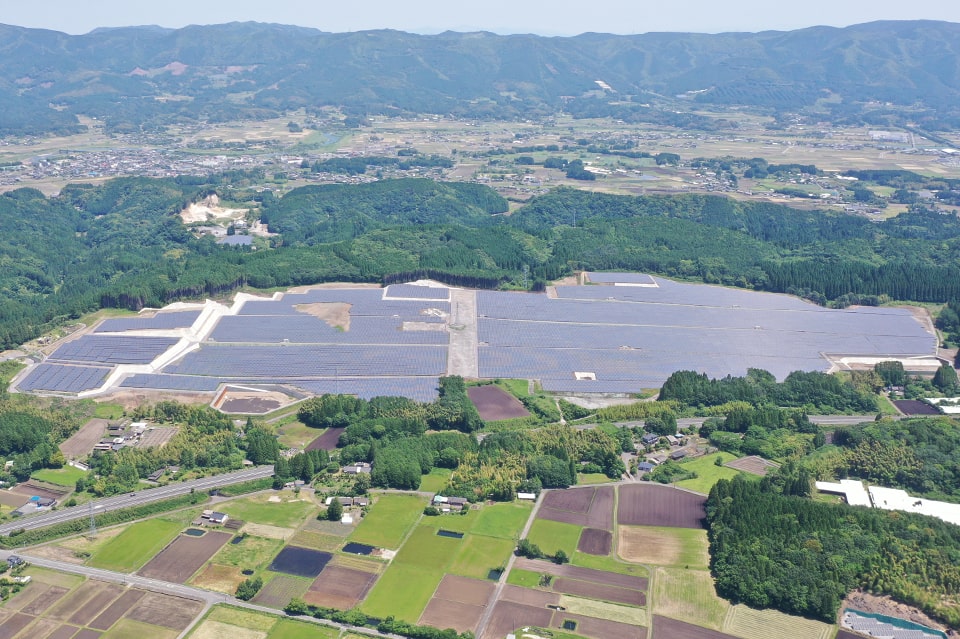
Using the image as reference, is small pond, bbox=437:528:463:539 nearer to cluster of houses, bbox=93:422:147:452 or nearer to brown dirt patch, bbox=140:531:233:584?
brown dirt patch, bbox=140:531:233:584

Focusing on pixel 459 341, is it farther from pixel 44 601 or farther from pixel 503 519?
pixel 44 601

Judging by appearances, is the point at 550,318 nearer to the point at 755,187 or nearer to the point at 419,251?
the point at 419,251

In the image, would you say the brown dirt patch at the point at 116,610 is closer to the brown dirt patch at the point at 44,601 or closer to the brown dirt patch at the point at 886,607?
the brown dirt patch at the point at 44,601

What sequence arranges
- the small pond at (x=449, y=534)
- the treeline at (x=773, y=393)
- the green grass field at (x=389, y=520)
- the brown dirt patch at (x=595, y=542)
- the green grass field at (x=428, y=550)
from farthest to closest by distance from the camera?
the treeline at (x=773, y=393) → the small pond at (x=449, y=534) → the green grass field at (x=389, y=520) → the brown dirt patch at (x=595, y=542) → the green grass field at (x=428, y=550)

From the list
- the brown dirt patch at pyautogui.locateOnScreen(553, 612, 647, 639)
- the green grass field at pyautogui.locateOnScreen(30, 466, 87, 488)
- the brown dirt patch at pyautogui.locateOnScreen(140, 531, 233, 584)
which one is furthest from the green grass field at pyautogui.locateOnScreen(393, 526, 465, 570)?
the green grass field at pyautogui.locateOnScreen(30, 466, 87, 488)

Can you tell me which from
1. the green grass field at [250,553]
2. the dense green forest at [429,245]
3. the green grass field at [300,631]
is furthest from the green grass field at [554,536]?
the dense green forest at [429,245]

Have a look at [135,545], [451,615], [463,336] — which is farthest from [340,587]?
[463,336]

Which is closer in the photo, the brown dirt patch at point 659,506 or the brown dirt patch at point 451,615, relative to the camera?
the brown dirt patch at point 451,615
